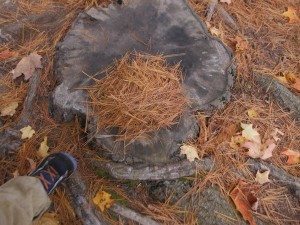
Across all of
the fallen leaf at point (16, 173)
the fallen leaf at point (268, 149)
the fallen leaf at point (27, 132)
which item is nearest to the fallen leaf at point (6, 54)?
the fallen leaf at point (27, 132)

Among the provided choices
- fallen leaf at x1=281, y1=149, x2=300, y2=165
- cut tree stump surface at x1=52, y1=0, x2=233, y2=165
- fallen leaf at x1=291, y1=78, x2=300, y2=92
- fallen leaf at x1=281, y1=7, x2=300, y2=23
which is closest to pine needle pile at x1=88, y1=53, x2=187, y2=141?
cut tree stump surface at x1=52, y1=0, x2=233, y2=165

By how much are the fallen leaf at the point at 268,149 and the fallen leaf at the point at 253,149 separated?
27 millimetres

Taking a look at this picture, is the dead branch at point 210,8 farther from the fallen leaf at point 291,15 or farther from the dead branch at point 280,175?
the dead branch at point 280,175

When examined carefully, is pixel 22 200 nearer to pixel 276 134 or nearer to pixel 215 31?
pixel 276 134

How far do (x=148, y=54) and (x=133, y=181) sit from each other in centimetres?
83

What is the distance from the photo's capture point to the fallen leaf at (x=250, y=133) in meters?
2.46

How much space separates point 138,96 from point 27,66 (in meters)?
0.89

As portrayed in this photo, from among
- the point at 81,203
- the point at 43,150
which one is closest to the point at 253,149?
the point at 81,203

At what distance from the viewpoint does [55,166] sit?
2285 millimetres

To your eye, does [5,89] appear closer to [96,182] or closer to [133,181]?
[96,182]

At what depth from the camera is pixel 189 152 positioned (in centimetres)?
229

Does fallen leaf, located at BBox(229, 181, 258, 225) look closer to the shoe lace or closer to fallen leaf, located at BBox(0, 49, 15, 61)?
the shoe lace

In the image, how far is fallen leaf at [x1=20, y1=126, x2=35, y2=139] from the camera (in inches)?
94.8

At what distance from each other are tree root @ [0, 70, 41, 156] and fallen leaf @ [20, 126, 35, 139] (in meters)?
0.03
